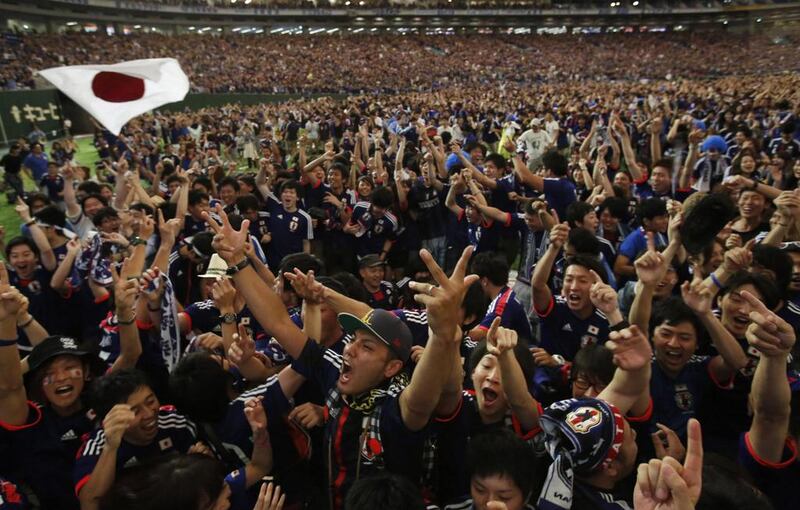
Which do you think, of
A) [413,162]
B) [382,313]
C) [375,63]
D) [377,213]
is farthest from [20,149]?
[375,63]

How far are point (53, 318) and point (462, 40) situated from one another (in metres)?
57.4

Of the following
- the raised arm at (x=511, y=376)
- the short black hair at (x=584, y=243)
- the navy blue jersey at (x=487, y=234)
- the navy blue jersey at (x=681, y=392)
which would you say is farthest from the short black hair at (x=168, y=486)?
the navy blue jersey at (x=487, y=234)

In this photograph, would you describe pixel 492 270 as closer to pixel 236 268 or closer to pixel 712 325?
pixel 712 325

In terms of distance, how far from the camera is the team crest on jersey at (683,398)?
2.77 m

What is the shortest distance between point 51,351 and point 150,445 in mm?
785

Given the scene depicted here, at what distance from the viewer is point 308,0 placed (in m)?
55.4

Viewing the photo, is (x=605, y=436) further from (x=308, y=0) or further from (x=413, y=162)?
(x=308, y=0)

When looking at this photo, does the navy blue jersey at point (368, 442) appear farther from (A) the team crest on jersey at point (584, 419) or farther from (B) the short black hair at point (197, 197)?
(B) the short black hair at point (197, 197)

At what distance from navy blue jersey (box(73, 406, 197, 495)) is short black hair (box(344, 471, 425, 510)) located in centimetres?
117

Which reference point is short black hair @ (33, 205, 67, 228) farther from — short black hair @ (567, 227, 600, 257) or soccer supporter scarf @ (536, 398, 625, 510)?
soccer supporter scarf @ (536, 398, 625, 510)

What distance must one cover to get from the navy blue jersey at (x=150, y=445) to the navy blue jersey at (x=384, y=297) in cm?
222

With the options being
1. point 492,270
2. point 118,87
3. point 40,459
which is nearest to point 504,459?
point 492,270

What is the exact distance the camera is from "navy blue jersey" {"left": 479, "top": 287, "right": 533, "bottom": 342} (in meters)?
3.46

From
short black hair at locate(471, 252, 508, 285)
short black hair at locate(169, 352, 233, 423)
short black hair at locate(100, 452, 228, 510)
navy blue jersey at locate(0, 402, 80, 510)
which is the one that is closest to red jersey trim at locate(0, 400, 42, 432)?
navy blue jersey at locate(0, 402, 80, 510)
